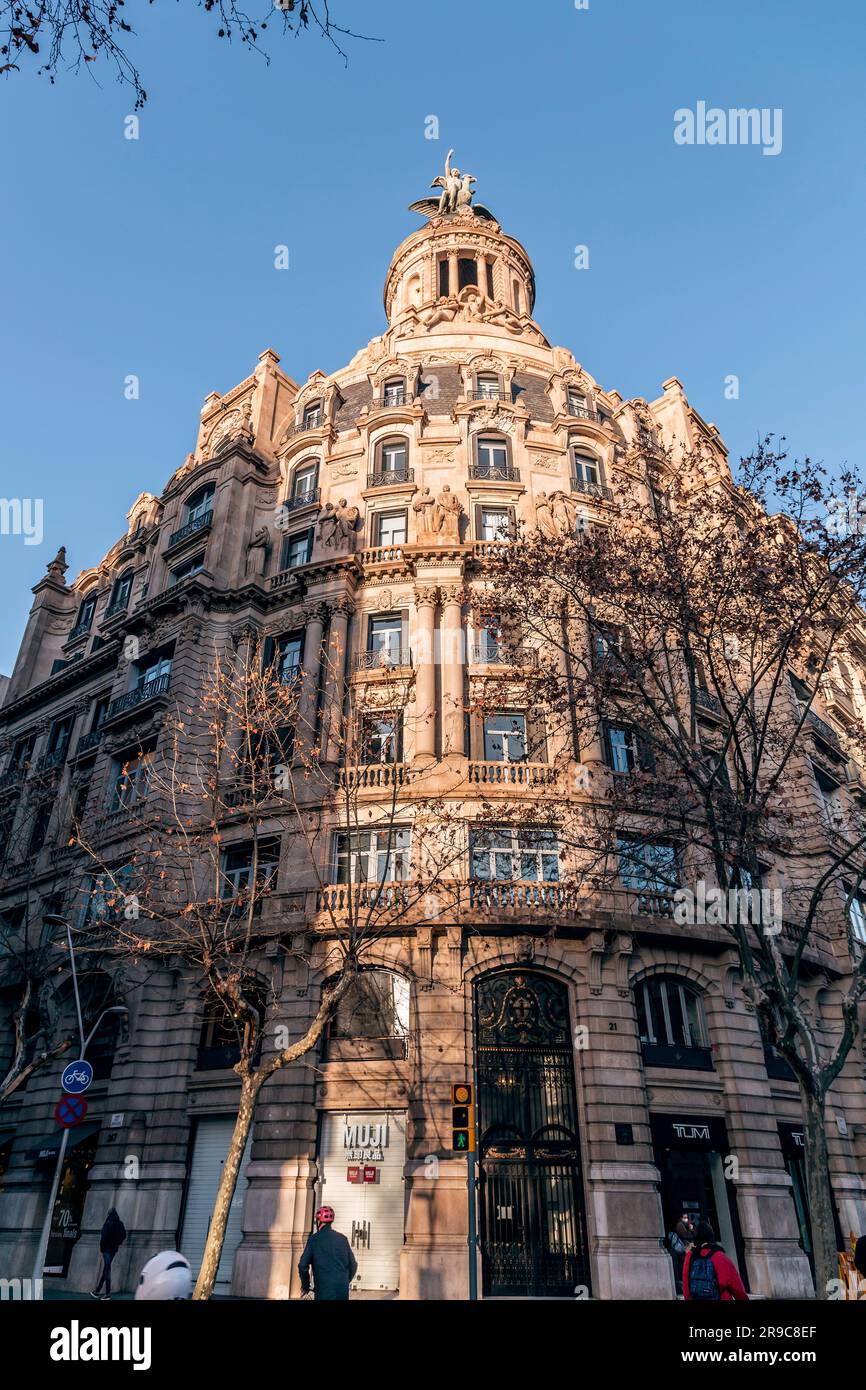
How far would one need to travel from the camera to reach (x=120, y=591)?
37562mm

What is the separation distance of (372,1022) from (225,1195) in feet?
21.6

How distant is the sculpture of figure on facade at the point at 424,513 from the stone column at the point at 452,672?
2394mm

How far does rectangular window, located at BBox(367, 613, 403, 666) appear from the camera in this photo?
26.6 m

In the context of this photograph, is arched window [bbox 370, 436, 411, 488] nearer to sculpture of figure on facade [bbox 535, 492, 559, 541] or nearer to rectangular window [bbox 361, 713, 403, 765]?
sculpture of figure on facade [bbox 535, 492, 559, 541]

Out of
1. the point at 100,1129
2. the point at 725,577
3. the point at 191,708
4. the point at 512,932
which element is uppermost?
the point at 191,708

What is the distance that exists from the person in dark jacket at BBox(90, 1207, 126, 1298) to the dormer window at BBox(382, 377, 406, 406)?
2867 cm

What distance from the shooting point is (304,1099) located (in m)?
19.9

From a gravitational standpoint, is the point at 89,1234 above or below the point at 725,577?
below

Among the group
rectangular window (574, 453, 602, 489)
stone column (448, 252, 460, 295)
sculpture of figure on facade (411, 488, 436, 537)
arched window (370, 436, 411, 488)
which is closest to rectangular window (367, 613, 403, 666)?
sculpture of figure on facade (411, 488, 436, 537)

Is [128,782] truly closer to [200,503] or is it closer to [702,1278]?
[200,503]

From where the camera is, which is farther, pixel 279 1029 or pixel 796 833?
pixel 796 833

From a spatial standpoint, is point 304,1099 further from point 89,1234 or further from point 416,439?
point 416,439

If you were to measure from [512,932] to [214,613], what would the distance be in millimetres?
15655
